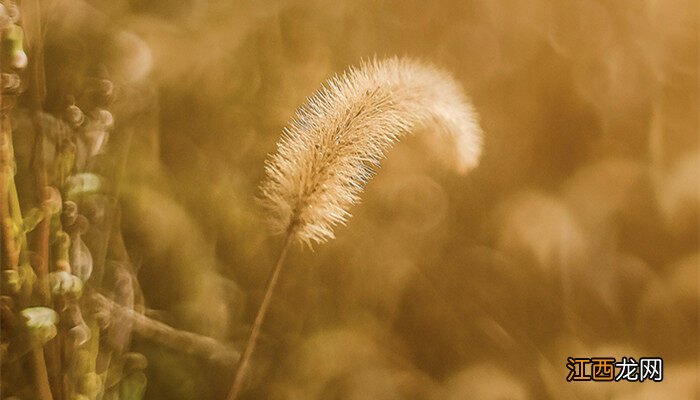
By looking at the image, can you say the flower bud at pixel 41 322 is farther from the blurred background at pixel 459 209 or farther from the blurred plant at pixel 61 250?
the blurred background at pixel 459 209

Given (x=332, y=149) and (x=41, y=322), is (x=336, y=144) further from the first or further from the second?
(x=41, y=322)

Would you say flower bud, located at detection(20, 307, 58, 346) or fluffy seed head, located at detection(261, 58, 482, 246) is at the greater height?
fluffy seed head, located at detection(261, 58, 482, 246)

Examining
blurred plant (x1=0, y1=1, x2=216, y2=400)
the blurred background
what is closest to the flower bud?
blurred plant (x1=0, y1=1, x2=216, y2=400)

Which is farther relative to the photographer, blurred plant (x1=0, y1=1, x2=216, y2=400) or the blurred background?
the blurred background

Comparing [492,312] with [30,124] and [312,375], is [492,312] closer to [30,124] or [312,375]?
[312,375]

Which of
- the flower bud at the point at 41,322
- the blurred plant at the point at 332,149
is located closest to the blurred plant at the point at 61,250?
the flower bud at the point at 41,322

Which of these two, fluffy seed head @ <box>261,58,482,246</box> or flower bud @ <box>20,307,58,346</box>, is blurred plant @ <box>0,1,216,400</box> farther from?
fluffy seed head @ <box>261,58,482,246</box>

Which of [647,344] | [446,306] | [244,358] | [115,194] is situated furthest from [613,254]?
[115,194]

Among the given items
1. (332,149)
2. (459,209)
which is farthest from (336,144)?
(459,209)

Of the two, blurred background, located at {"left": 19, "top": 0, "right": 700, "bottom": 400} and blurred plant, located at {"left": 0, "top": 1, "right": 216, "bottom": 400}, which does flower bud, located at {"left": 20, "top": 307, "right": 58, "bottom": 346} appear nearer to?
blurred plant, located at {"left": 0, "top": 1, "right": 216, "bottom": 400}
